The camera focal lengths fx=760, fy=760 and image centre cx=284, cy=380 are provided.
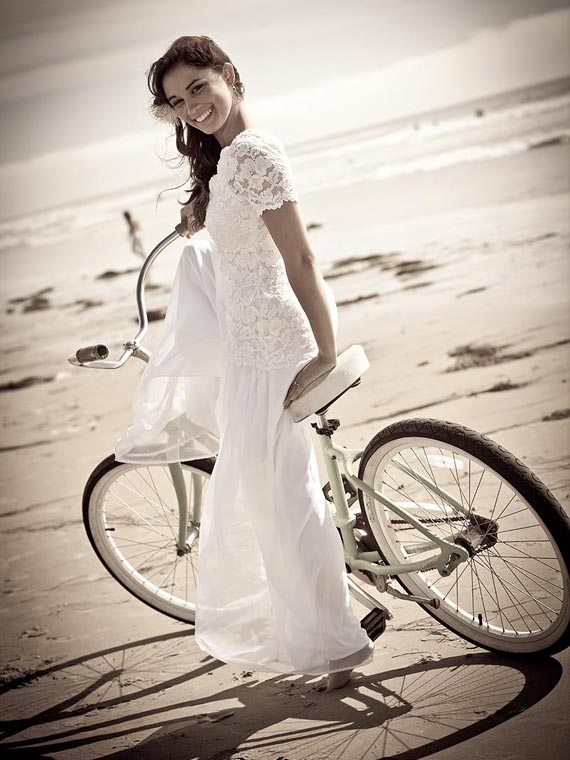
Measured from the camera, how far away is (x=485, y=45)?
48688 millimetres

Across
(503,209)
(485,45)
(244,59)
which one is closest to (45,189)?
(244,59)

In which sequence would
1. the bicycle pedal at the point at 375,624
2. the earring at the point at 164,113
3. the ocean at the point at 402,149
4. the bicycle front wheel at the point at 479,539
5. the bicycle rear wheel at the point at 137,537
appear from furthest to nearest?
1. the ocean at the point at 402,149
2. the bicycle rear wheel at the point at 137,537
3. the bicycle pedal at the point at 375,624
4. the earring at the point at 164,113
5. the bicycle front wheel at the point at 479,539

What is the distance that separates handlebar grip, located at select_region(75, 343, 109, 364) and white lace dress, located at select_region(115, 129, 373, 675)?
0.54 feet

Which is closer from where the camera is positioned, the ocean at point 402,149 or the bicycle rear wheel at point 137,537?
the bicycle rear wheel at point 137,537

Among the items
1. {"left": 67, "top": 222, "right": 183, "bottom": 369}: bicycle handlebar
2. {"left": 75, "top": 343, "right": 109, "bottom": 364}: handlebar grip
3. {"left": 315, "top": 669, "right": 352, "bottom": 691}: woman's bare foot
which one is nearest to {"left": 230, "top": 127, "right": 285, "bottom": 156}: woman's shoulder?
{"left": 67, "top": 222, "right": 183, "bottom": 369}: bicycle handlebar

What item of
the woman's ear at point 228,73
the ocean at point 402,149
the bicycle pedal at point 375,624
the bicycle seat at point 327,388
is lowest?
the bicycle pedal at point 375,624

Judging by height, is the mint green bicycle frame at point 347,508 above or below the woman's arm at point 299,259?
below

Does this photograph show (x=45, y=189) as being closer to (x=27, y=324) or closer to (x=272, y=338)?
(x=27, y=324)

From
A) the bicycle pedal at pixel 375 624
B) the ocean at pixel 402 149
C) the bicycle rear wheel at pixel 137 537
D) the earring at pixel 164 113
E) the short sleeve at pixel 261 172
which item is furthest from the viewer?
the ocean at pixel 402 149

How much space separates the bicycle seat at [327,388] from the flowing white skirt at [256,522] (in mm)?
58

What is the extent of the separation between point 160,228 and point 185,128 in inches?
850

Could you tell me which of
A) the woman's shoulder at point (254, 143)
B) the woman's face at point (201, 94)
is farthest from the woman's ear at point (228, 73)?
the woman's shoulder at point (254, 143)

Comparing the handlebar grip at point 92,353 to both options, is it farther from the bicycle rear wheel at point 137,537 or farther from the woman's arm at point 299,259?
the woman's arm at point 299,259

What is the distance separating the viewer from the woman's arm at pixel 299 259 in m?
2.13
